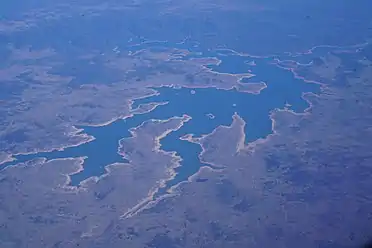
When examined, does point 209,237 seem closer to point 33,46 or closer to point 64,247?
point 64,247

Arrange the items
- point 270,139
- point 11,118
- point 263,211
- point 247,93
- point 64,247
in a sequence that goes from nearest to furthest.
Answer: point 64,247 < point 263,211 < point 270,139 < point 11,118 < point 247,93

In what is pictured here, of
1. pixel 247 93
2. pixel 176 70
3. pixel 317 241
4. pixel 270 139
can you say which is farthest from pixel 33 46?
pixel 317 241

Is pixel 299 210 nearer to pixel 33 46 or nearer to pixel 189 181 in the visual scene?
pixel 189 181

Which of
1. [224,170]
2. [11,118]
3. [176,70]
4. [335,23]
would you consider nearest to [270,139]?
[224,170]

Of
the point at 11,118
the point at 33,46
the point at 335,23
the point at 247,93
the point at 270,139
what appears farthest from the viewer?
the point at 335,23

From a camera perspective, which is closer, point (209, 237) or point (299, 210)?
point (209, 237)

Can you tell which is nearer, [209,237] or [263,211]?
[209,237]
